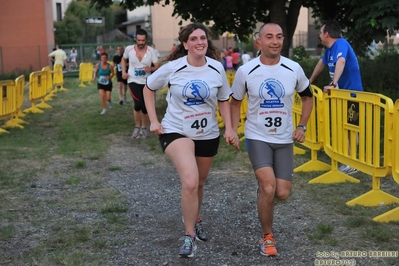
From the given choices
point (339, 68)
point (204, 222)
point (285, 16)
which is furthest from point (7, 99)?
point (204, 222)

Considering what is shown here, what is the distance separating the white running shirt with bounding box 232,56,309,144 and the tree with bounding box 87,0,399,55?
675 cm

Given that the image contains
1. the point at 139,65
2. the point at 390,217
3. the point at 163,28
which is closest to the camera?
the point at 390,217

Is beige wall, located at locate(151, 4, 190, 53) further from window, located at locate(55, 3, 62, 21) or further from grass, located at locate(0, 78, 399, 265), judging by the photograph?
grass, located at locate(0, 78, 399, 265)

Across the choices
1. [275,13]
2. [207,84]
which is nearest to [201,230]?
[207,84]

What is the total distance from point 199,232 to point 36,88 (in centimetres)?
1257

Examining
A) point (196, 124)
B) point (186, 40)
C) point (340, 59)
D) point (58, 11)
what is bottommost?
point (196, 124)

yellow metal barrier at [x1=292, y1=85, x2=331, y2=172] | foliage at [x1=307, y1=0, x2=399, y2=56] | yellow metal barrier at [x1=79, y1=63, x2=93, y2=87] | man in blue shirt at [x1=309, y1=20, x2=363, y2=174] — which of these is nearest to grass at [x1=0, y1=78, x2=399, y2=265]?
yellow metal barrier at [x1=292, y1=85, x2=331, y2=172]

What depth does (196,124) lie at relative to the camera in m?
5.27

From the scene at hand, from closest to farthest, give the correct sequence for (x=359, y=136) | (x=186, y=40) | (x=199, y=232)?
(x=186, y=40) → (x=199, y=232) → (x=359, y=136)

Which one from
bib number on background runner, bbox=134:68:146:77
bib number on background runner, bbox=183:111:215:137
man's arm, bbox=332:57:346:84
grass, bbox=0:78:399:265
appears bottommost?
grass, bbox=0:78:399:265

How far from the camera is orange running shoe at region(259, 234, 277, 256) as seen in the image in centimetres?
519

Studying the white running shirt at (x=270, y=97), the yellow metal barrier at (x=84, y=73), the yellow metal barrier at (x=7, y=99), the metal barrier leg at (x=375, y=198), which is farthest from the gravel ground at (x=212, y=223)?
the yellow metal barrier at (x=84, y=73)

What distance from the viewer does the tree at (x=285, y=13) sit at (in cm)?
1152

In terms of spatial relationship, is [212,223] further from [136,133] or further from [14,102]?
[14,102]
